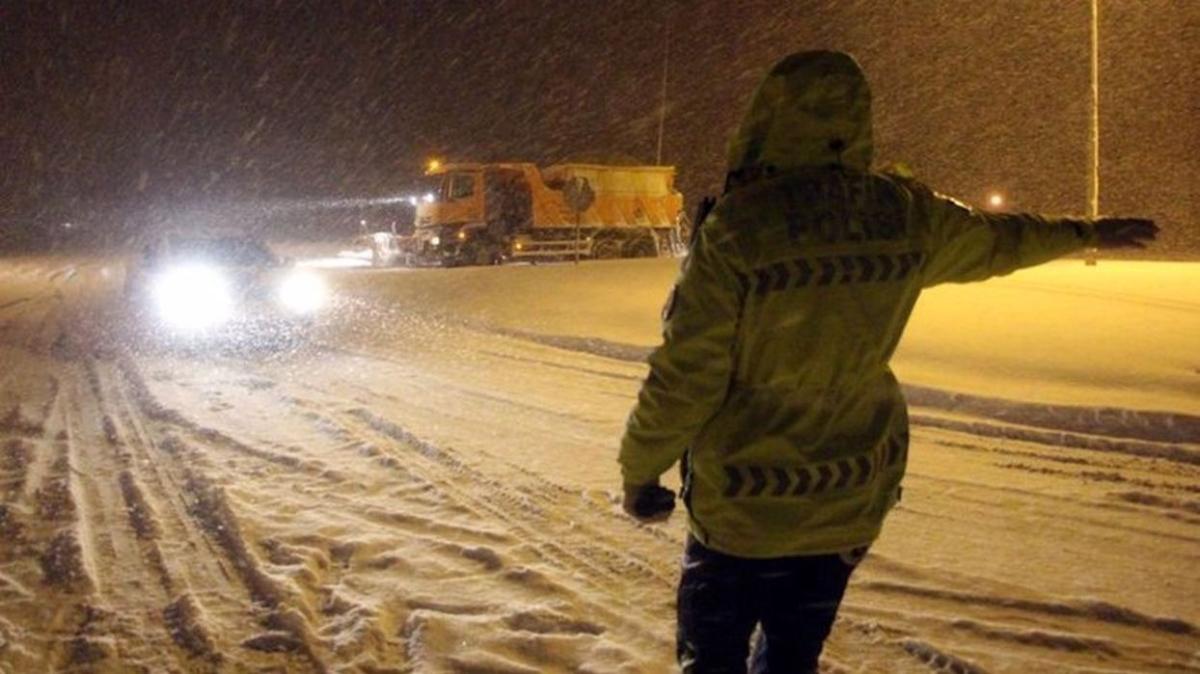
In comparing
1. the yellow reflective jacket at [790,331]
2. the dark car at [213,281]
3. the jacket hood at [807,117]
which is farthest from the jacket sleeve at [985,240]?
the dark car at [213,281]

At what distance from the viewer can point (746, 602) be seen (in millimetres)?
2201

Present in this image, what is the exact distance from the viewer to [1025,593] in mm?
4496

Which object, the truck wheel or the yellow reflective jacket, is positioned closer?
the yellow reflective jacket

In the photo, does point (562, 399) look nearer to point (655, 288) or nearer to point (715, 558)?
point (715, 558)

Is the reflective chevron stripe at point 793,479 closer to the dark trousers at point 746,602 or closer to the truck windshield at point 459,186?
the dark trousers at point 746,602

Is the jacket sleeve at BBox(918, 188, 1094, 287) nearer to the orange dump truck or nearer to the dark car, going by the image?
the dark car

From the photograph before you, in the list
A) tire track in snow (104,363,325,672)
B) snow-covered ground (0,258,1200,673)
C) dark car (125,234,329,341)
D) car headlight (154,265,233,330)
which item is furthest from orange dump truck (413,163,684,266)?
tire track in snow (104,363,325,672)

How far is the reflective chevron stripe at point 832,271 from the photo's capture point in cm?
202

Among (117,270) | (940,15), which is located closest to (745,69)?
(940,15)

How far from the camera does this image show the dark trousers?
218 cm

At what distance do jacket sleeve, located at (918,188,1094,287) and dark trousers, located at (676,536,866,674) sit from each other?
0.63 meters

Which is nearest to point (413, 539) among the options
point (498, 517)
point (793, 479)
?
point (498, 517)

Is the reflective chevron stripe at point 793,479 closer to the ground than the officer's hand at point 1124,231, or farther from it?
→ closer to the ground

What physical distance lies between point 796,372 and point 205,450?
602cm
